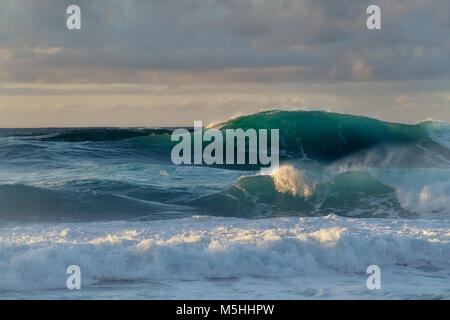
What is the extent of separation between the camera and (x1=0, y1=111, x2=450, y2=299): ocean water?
677cm

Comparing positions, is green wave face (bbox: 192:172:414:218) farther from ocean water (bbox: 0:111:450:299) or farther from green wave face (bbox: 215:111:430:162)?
green wave face (bbox: 215:111:430:162)

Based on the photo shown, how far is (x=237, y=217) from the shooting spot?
1256 centimetres

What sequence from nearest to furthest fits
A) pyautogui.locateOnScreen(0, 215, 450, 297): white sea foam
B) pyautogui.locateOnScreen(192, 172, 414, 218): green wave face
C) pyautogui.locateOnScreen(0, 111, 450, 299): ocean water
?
1. pyautogui.locateOnScreen(0, 111, 450, 299): ocean water
2. pyautogui.locateOnScreen(0, 215, 450, 297): white sea foam
3. pyautogui.locateOnScreen(192, 172, 414, 218): green wave face

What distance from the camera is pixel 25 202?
1305cm

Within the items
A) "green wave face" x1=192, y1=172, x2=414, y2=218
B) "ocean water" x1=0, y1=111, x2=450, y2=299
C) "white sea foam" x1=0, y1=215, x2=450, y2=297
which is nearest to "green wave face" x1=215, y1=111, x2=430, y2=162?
"ocean water" x1=0, y1=111, x2=450, y2=299

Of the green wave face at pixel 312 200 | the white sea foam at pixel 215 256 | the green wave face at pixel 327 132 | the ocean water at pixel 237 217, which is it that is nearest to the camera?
the ocean water at pixel 237 217

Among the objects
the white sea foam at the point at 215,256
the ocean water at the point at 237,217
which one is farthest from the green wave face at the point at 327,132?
the white sea foam at the point at 215,256

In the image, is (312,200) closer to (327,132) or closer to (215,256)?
(215,256)

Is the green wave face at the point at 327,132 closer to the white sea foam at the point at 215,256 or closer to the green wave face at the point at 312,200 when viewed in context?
the green wave face at the point at 312,200

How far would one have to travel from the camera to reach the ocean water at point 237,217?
6766mm

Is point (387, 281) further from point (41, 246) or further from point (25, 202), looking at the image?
point (25, 202)

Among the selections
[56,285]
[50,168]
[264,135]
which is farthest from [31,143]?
[56,285]

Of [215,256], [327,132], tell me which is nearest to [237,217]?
[215,256]

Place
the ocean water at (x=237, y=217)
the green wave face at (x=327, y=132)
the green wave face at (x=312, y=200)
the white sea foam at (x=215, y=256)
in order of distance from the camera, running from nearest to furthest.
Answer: the ocean water at (x=237, y=217) → the white sea foam at (x=215, y=256) → the green wave face at (x=312, y=200) → the green wave face at (x=327, y=132)
